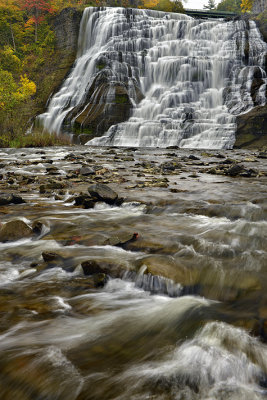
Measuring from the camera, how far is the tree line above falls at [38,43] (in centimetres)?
2997

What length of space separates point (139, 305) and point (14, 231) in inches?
90.9

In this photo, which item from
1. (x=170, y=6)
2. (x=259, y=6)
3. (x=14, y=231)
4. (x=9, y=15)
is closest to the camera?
(x=14, y=231)

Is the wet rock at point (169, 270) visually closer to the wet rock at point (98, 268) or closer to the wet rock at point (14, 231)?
the wet rock at point (98, 268)

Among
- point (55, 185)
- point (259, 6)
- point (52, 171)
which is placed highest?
point (259, 6)

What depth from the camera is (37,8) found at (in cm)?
3972

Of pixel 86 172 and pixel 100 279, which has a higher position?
pixel 86 172

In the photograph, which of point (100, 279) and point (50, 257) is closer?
point (100, 279)

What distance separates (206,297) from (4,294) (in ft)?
5.90

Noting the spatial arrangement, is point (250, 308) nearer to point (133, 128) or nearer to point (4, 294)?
point (4, 294)

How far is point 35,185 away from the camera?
25.6 ft

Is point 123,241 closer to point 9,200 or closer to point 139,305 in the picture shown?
point 139,305

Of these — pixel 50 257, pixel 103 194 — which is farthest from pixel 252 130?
pixel 50 257

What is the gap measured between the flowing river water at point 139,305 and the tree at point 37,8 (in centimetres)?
4137

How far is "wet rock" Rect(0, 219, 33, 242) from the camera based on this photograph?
4172 mm
